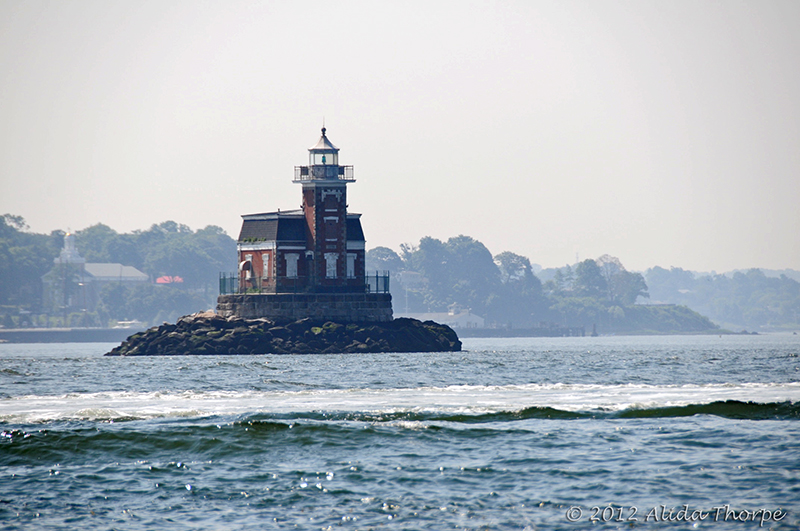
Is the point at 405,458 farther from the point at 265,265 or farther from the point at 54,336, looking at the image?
the point at 54,336

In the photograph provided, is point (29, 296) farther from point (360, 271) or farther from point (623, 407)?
point (623, 407)

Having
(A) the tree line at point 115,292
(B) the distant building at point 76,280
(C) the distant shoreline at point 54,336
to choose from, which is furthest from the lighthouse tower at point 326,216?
(B) the distant building at point 76,280

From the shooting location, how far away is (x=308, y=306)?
68.8 m

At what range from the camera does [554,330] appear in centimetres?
19088

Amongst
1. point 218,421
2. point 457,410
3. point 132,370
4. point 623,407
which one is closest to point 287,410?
→ point 218,421

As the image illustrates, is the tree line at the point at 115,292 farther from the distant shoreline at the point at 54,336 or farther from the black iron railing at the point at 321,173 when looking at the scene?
the black iron railing at the point at 321,173

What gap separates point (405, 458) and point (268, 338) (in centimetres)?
4744

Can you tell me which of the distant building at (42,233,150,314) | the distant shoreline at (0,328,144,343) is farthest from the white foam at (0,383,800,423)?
the distant building at (42,233,150,314)

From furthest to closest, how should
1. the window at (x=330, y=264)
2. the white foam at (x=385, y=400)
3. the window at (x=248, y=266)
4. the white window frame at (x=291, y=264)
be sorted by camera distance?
the window at (x=248, y=266) < the window at (x=330, y=264) < the white window frame at (x=291, y=264) < the white foam at (x=385, y=400)

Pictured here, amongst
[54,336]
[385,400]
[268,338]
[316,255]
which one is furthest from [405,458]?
[54,336]

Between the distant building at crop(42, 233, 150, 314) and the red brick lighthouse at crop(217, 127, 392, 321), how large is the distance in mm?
113594

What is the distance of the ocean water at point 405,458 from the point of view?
1487cm

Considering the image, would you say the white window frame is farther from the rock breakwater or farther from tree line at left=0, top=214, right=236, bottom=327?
tree line at left=0, top=214, right=236, bottom=327

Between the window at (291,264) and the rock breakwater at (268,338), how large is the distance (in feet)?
14.5
